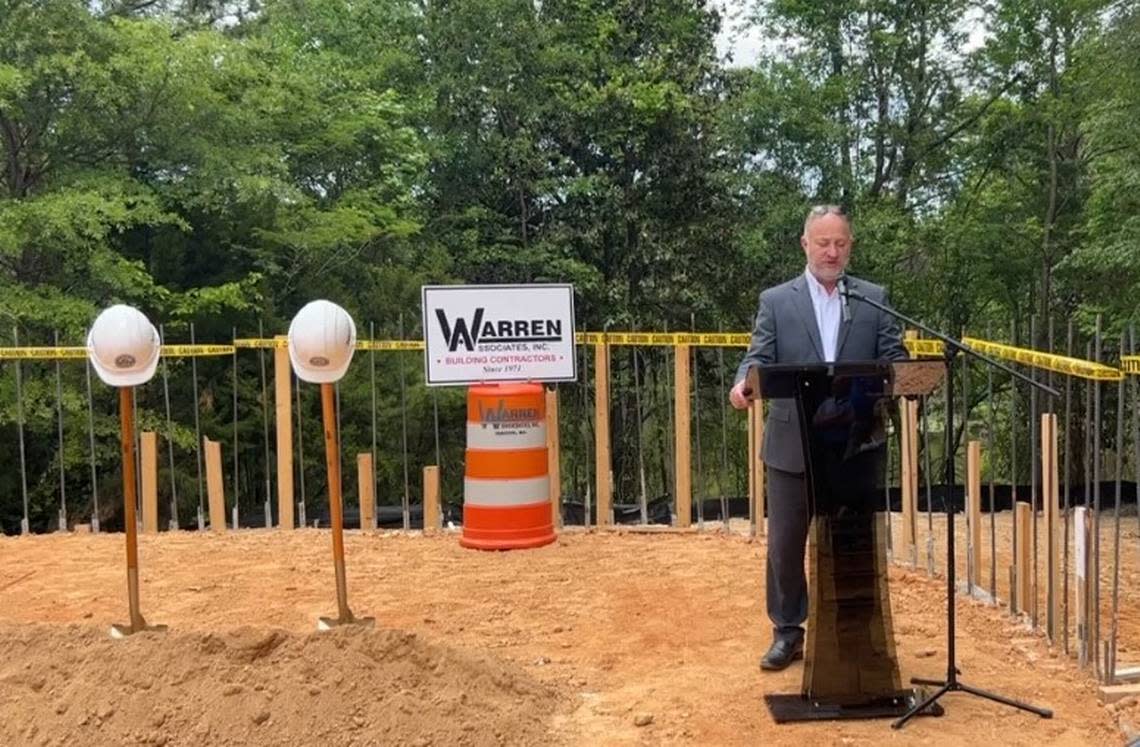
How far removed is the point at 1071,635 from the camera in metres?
4.66

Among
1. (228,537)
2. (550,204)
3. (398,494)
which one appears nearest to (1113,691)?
(228,537)

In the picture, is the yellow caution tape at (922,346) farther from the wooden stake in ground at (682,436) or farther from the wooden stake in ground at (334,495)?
the wooden stake in ground at (334,495)

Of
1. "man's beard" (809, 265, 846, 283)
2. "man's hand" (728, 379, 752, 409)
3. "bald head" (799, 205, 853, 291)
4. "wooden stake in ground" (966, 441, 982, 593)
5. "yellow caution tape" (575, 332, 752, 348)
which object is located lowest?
"wooden stake in ground" (966, 441, 982, 593)

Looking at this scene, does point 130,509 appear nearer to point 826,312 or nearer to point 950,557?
point 826,312

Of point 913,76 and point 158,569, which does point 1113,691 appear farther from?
point 913,76

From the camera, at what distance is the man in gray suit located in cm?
376

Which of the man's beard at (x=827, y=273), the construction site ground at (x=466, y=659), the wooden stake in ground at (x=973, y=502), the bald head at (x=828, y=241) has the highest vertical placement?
the bald head at (x=828, y=241)

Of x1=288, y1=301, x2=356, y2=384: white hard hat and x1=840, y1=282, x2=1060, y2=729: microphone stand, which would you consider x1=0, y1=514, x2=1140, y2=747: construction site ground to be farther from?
x1=288, y1=301, x2=356, y2=384: white hard hat

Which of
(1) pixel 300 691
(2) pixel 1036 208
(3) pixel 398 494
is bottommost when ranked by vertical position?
(3) pixel 398 494


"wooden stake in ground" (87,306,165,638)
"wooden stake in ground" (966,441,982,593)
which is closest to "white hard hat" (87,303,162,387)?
Answer: "wooden stake in ground" (87,306,165,638)

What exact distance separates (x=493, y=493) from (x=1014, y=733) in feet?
12.4

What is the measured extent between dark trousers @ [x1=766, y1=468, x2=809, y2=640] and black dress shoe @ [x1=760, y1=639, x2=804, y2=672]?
0.09 feet

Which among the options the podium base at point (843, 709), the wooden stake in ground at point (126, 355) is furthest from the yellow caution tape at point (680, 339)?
the wooden stake in ground at point (126, 355)

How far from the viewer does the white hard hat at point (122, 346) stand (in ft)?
13.4
